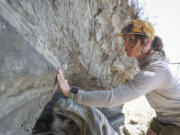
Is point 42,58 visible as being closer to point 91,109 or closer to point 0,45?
point 0,45

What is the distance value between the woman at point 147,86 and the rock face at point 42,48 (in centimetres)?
25

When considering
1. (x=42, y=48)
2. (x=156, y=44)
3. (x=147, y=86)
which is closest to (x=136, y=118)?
(x=156, y=44)

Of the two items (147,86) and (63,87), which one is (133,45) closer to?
(147,86)

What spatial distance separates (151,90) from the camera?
1.09m

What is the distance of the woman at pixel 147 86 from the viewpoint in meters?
1.04

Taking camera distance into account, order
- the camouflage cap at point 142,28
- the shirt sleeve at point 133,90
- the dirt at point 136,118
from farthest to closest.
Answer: the dirt at point 136,118 → the camouflage cap at point 142,28 → the shirt sleeve at point 133,90

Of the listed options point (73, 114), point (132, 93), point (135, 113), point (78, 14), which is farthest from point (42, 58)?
point (135, 113)

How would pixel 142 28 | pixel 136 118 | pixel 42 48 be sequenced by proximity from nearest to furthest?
pixel 42 48, pixel 142 28, pixel 136 118

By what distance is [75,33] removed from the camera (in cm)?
157

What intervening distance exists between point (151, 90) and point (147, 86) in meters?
0.09

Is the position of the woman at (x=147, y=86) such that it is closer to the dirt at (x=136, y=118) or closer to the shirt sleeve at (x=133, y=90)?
the shirt sleeve at (x=133, y=90)

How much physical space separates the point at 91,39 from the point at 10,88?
4.18ft

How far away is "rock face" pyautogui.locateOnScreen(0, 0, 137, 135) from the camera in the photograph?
2.62 ft

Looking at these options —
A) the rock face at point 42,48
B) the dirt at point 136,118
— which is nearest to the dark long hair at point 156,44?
the rock face at point 42,48
